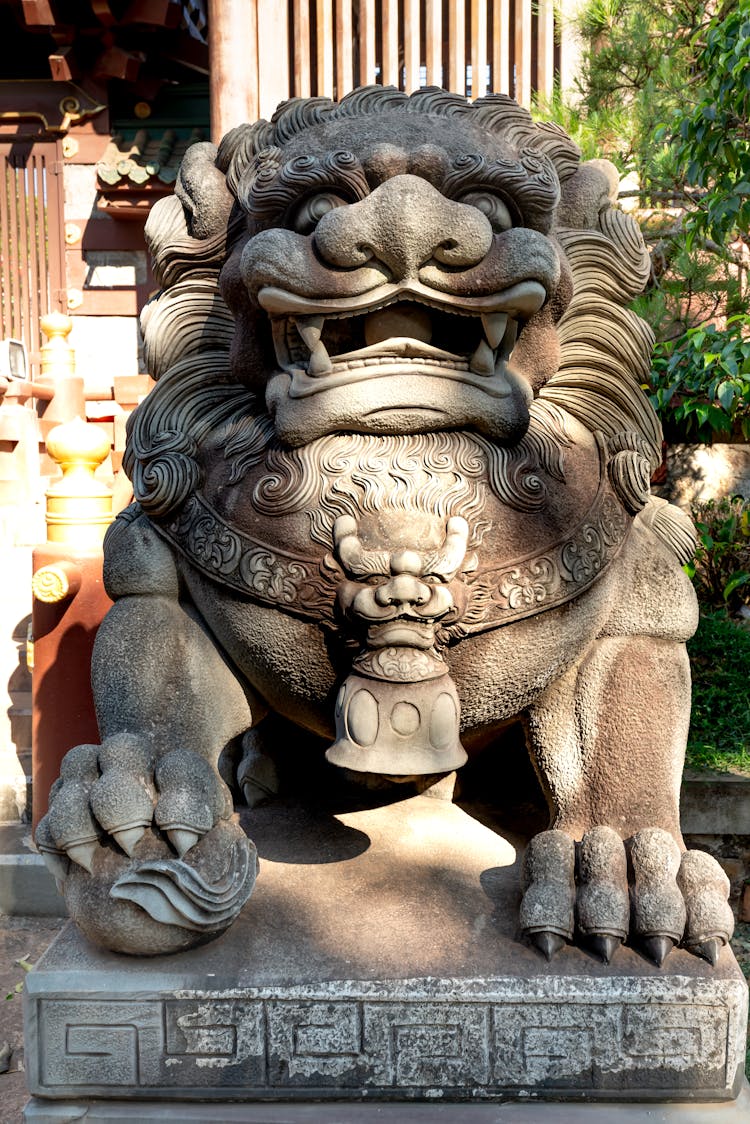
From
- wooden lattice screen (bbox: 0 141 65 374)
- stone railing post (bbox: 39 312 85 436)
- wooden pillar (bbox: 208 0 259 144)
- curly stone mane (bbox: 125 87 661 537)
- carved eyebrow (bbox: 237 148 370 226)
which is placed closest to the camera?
carved eyebrow (bbox: 237 148 370 226)

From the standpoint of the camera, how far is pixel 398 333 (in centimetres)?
154

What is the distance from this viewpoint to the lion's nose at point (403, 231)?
1.41 meters

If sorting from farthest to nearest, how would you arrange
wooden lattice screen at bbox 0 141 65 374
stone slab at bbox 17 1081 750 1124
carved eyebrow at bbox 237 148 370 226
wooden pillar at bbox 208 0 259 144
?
wooden lattice screen at bbox 0 141 65 374 < wooden pillar at bbox 208 0 259 144 < carved eyebrow at bbox 237 148 370 226 < stone slab at bbox 17 1081 750 1124

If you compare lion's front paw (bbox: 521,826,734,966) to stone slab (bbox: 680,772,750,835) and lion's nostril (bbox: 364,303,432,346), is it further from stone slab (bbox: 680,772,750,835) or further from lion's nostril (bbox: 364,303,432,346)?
stone slab (bbox: 680,772,750,835)

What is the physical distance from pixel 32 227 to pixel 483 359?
769 cm

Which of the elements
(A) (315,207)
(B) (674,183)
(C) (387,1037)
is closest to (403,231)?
(A) (315,207)

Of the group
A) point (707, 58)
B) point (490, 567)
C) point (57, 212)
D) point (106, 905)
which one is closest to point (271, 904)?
point (106, 905)

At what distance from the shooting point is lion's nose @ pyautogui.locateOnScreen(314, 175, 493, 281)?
1.41 metres

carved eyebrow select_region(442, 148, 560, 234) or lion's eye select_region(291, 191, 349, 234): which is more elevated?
carved eyebrow select_region(442, 148, 560, 234)

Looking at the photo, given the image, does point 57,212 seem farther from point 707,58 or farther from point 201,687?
point 201,687

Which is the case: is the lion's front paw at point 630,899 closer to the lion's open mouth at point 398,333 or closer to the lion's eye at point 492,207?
the lion's open mouth at point 398,333

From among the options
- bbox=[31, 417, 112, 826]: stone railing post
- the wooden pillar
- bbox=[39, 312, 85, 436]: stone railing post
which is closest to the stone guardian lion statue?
bbox=[31, 417, 112, 826]: stone railing post

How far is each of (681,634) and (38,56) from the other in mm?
8235

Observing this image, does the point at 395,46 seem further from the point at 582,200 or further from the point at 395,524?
Answer: the point at 395,524
